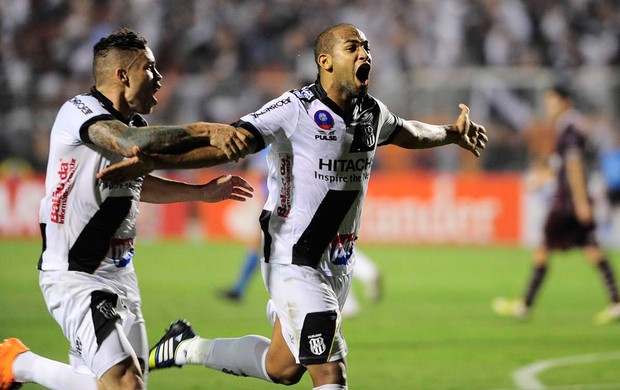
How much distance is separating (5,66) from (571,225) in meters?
15.7

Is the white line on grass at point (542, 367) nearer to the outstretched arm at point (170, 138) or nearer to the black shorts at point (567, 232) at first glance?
the black shorts at point (567, 232)

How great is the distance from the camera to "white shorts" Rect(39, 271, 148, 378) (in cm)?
557

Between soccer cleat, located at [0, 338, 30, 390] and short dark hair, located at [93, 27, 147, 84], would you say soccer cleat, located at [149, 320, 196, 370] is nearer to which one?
soccer cleat, located at [0, 338, 30, 390]

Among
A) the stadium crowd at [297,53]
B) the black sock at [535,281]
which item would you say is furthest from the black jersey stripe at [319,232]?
the stadium crowd at [297,53]

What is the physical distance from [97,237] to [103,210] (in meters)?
0.15

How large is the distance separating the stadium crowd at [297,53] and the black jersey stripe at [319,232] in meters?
15.8

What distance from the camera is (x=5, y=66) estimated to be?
2445 cm

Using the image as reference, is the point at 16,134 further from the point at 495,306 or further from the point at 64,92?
the point at 495,306

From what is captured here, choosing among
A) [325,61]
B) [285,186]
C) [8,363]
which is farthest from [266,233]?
[8,363]

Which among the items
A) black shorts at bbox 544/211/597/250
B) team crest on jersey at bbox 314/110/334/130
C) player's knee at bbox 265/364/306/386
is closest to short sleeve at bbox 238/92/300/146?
team crest on jersey at bbox 314/110/334/130

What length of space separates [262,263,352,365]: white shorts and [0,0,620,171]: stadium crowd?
624 inches

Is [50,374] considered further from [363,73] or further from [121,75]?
[363,73]

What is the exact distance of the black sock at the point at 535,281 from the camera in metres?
12.3

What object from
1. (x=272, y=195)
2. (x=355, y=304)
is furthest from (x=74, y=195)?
(x=355, y=304)
